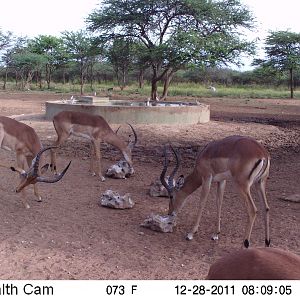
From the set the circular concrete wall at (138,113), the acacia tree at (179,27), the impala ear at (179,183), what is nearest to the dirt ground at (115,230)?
the impala ear at (179,183)

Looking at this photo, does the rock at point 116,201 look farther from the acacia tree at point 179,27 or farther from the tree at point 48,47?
the tree at point 48,47

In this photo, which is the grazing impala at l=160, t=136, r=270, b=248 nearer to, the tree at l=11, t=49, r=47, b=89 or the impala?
the impala

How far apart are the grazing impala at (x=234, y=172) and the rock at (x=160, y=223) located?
165mm

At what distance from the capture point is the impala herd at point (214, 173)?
235 cm

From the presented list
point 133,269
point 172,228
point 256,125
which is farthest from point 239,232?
point 256,125

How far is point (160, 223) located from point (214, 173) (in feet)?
2.66

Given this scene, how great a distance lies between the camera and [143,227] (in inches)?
216

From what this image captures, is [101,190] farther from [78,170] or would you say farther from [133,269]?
[133,269]

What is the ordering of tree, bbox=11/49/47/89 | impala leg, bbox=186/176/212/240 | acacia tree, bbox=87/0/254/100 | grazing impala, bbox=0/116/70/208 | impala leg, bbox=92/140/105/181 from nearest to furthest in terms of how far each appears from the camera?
impala leg, bbox=186/176/212/240
grazing impala, bbox=0/116/70/208
impala leg, bbox=92/140/105/181
acacia tree, bbox=87/0/254/100
tree, bbox=11/49/47/89

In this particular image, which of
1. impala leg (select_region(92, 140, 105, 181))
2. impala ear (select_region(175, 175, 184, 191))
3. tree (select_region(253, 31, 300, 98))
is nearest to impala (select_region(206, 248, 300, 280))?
impala ear (select_region(175, 175, 184, 191))

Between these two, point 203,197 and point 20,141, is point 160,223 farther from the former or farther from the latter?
point 20,141

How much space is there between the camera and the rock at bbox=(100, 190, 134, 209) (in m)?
6.16

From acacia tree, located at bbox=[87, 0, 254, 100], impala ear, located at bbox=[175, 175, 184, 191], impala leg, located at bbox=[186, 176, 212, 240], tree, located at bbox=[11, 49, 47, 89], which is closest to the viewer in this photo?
impala leg, located at bbox=[186, 176, 212, 240]

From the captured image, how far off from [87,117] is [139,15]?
54.3ft
